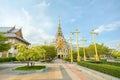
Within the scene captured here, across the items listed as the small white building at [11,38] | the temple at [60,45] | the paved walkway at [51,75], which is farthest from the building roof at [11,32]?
the temple at [60,45]

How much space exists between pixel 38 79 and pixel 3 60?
126 ft

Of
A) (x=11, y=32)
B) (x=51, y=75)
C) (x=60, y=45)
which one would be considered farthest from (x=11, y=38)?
(x=60, y=45)

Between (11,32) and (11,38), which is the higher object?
(11,32)

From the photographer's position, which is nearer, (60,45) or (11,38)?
(11,38)

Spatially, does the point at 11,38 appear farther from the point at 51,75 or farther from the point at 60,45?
the point at 60,45

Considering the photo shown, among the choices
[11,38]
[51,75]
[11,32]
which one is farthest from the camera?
[11,32]

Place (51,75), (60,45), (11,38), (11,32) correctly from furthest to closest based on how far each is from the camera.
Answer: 1. (60,45)
2. (11,32)
3. (11,38)
4. (51,75)

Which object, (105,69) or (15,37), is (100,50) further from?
(105,69)

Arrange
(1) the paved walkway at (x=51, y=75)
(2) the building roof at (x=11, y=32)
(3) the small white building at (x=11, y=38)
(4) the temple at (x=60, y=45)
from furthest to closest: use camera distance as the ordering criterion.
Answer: (4) the temple at (x=60, y=45)
(2) the building roof at (x=11, y=32)
(3) the small white building at (x=11, y=38)
(1) the paved walkway at (x=51, y=75)

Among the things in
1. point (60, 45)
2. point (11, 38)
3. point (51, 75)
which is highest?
point (11, 38)

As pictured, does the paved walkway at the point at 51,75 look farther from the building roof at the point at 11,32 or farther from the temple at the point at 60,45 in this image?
the temple at the point at 60,45

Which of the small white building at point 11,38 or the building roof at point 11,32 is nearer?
the small white building at point 11,38

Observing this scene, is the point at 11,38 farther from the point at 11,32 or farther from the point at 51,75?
the point at 51,75

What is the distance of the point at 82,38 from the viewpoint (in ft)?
158
